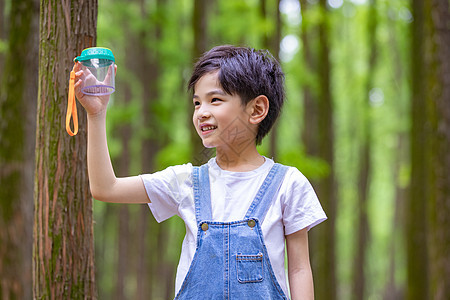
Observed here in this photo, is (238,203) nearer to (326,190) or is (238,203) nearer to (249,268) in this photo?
(249,268)

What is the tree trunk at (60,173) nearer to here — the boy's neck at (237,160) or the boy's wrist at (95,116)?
the boy's wrist at (95,116)

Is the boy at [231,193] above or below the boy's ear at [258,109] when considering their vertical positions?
below

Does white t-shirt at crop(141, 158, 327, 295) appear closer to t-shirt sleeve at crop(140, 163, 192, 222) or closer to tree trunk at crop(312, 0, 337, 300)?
t-shirt sleeve at crop(140, 163, 192, 222)

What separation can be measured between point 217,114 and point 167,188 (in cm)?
39

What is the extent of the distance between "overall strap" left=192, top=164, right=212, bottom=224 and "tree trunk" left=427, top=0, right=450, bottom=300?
14.4 ft

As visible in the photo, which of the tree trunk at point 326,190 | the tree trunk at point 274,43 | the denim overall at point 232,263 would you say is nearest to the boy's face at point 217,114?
the denim overall at point 232,263

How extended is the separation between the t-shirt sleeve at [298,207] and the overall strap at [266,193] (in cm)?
4

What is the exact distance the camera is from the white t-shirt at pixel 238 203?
89.2 inches

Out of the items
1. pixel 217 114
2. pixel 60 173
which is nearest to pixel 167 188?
pixel 217 114

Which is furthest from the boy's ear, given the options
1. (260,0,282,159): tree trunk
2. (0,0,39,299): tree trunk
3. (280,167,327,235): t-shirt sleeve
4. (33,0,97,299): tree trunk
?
(260,0,282,159): tree trunk

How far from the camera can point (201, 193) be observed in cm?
233

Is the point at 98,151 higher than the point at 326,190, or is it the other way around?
the point at 98,151

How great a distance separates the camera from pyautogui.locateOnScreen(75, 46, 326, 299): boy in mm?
2199

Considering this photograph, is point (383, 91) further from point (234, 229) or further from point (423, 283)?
point (234, 229)
